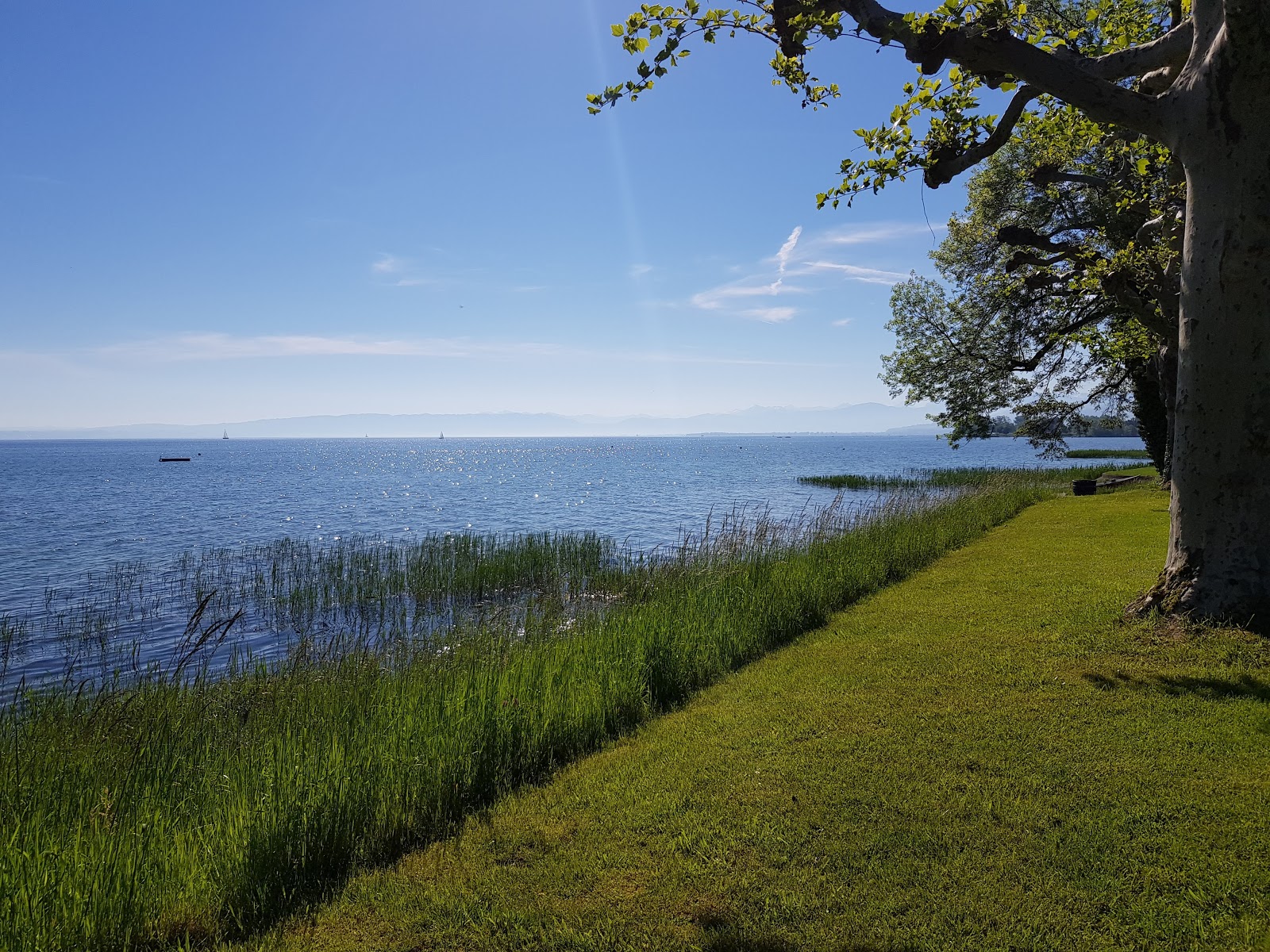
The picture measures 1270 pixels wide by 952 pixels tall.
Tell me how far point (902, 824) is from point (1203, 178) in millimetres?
6649

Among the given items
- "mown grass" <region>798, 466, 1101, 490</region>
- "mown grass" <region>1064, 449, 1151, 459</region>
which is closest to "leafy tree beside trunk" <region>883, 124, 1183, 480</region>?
"mown grass" <region>798, 466, 1101, 490</region>

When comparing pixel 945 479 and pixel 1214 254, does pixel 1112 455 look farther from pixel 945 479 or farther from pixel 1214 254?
pixel 1214 254

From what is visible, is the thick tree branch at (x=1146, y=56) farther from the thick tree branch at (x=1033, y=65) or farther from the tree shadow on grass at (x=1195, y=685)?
the tree shadow on grass at (x=1195, y=685)

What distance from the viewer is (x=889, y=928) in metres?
3.46

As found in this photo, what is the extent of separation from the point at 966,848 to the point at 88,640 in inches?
534

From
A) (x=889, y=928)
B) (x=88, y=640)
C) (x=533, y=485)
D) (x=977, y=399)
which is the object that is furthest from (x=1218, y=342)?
(x=533, y=485)

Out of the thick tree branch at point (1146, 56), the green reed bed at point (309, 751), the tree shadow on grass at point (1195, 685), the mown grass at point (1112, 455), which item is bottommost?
the green reed bed at point (309, 751)

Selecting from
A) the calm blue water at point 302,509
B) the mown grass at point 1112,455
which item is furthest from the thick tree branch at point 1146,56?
the mown grass at point 1112,455

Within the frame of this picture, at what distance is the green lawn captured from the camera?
3.52 meters

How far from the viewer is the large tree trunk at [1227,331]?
6.41m

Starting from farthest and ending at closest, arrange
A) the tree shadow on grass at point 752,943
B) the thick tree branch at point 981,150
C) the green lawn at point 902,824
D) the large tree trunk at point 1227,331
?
1. the thick tree branch at point 981,150
2. the large tree trunk at point 1227,331
3. the green lawn at point 902,824
4. the tree shadow on grass at point 752,943

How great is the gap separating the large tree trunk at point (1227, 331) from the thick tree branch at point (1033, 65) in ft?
1.22

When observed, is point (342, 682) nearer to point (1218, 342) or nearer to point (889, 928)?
point (889, 928)

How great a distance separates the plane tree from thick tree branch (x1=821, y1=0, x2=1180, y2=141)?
0.01m
